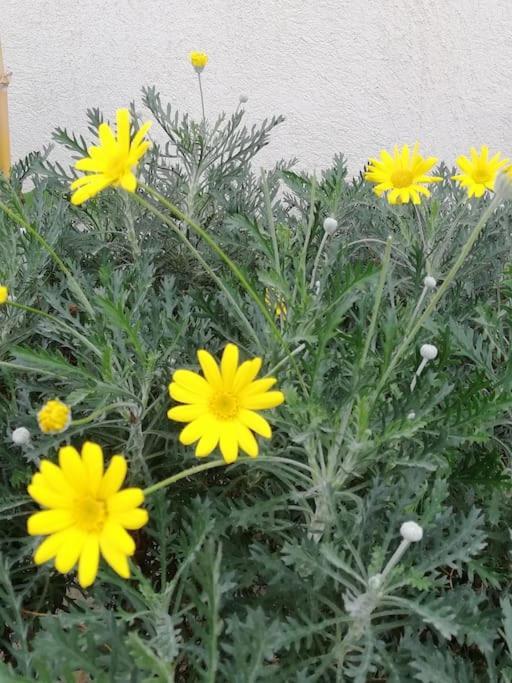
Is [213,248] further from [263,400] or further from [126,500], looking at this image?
[126,500]

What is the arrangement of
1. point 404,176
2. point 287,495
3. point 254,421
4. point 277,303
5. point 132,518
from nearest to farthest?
point 132,518, point 254,421, point 287,495, point 277,303, point 404,176

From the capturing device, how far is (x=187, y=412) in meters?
0.54

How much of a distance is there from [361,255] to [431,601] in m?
0.72

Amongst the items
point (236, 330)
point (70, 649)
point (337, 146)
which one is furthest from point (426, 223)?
point (337, 146)

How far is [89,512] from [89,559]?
0.03 meters

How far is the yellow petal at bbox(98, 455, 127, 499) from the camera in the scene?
0.44 m

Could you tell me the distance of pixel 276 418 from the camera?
2.06 feet

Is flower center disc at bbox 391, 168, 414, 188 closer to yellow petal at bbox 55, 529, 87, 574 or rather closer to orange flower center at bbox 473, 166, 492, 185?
orange flower center at bbox 473, 166, 492, 185

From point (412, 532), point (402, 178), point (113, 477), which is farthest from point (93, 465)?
point (402, 178)

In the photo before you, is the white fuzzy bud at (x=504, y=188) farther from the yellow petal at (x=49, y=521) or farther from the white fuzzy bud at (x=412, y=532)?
the yellow petal at (x=49, y=521)

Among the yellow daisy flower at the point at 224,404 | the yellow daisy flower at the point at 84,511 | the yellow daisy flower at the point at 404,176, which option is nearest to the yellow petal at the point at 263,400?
the yellow daisy flower at the point at 224,404

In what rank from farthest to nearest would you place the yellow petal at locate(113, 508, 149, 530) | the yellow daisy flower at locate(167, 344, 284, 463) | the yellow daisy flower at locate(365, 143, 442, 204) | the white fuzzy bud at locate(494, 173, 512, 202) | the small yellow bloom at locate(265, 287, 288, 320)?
the yellow daisy flower at locate(365, 143, 442, 204), the small yellow bloom at locate(265, 287, 288, 320), the white fuzzy bud at locate(494, 173, 512, 202), the yellow daisy flower at locate(167, 344, 284, 463), the yellow petal at locate(113, 508, 149, 530)

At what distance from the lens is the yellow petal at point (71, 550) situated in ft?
1.45

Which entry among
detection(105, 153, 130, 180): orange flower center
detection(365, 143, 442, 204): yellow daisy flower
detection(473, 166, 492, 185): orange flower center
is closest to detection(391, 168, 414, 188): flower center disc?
detection(365, 143, 442, 204): yellow daisy flower
